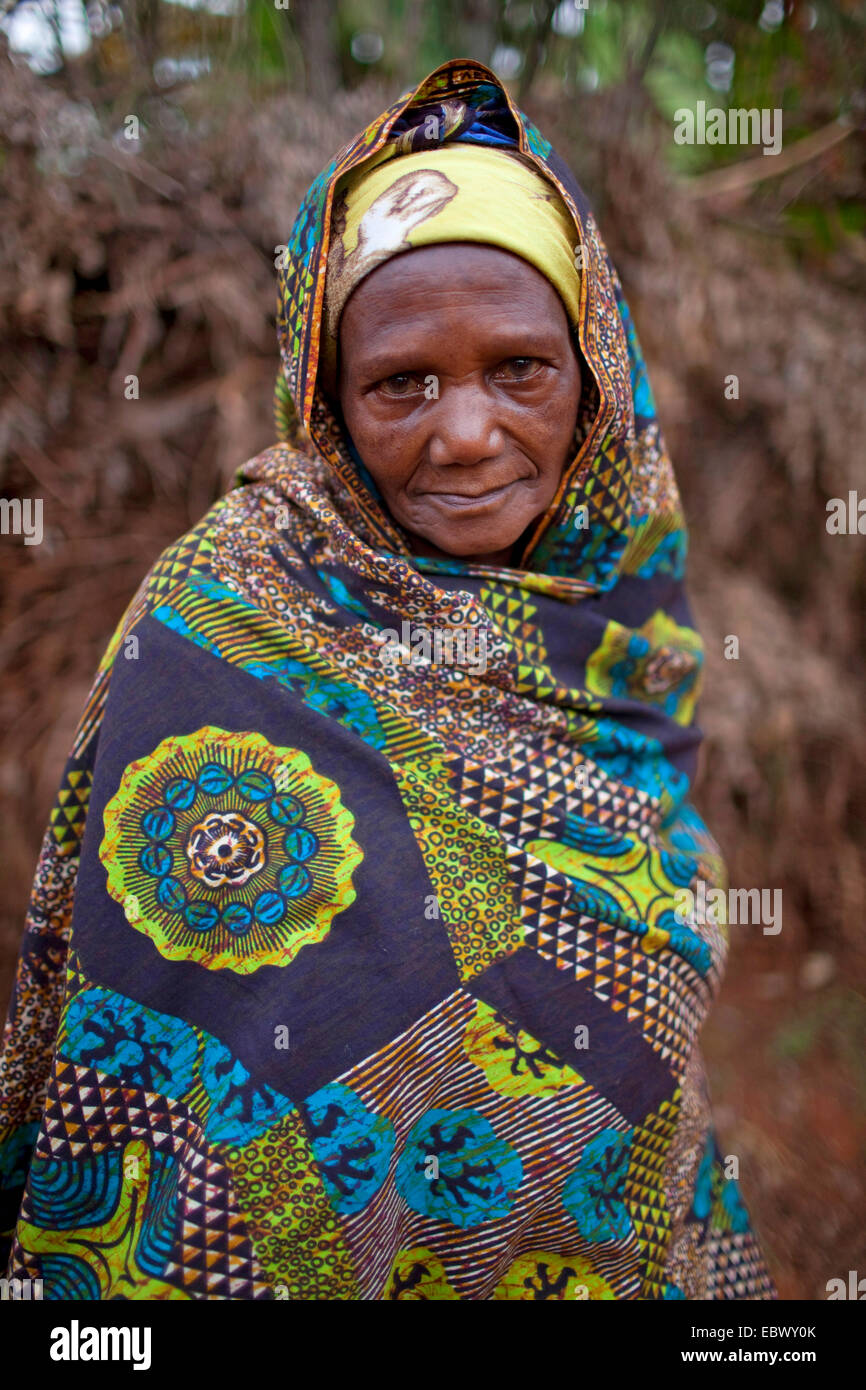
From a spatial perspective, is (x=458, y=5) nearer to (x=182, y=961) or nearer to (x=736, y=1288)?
(x=182, y=961)

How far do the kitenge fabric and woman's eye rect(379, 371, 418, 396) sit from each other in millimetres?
116

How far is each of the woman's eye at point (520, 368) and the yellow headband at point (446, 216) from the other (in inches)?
4.3

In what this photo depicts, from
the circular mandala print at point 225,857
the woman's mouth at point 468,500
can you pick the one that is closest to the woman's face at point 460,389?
the woman's mouth at point 468,500

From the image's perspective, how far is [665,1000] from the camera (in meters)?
1.39

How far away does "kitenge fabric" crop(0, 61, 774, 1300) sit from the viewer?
1165 millimetres

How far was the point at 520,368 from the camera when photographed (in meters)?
1.30

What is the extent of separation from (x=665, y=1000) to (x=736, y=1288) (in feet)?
2.07

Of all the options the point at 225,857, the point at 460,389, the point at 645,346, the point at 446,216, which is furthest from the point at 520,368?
the point at 645,346

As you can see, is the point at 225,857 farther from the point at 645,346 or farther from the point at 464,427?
the point at 645,346

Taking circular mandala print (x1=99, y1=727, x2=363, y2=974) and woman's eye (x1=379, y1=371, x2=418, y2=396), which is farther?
woman's eye (x1=379, y1=371, x2=418, y2=396)

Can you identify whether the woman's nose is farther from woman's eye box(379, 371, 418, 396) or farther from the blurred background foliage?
the blurred background foliage

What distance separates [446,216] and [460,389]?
223mm

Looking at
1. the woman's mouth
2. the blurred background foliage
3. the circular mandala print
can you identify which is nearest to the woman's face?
the woman's mouth

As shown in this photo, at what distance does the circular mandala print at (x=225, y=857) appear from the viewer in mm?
1177
